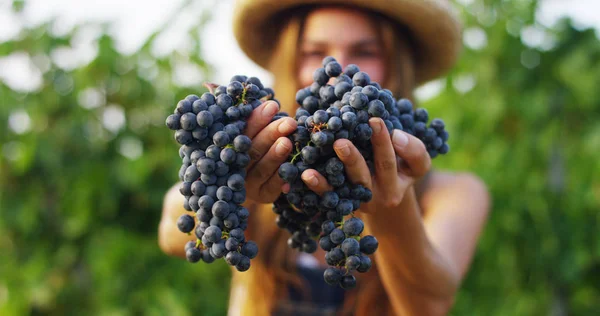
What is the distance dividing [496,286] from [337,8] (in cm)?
178

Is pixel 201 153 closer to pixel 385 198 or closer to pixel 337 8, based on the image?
pixel 385 198

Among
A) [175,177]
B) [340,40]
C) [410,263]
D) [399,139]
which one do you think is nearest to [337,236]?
[399,139]

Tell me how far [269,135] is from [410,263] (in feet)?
2.23

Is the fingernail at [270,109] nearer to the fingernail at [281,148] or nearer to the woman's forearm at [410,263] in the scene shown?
the fingernail at [281,148]

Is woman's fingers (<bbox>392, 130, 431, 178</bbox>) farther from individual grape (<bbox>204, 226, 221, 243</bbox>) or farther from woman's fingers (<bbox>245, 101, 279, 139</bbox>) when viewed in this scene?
individual grape (<bbox>204, 226, 221, 243</bbox>)

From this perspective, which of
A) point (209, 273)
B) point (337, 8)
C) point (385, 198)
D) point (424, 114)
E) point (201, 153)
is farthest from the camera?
point (209, 273)

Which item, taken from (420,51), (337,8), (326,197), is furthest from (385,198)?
(420,51)

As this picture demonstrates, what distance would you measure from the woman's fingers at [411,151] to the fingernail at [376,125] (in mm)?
95

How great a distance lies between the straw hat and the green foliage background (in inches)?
30.4

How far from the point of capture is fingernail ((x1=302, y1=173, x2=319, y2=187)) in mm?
981

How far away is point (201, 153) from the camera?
1.00 m

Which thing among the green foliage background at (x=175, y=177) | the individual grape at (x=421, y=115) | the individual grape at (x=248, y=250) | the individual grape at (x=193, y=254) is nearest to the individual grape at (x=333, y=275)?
the individual grape at (x=248, y=250)

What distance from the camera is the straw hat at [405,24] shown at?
1739mm

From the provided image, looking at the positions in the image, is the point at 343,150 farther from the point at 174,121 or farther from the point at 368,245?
the point at 174,121
